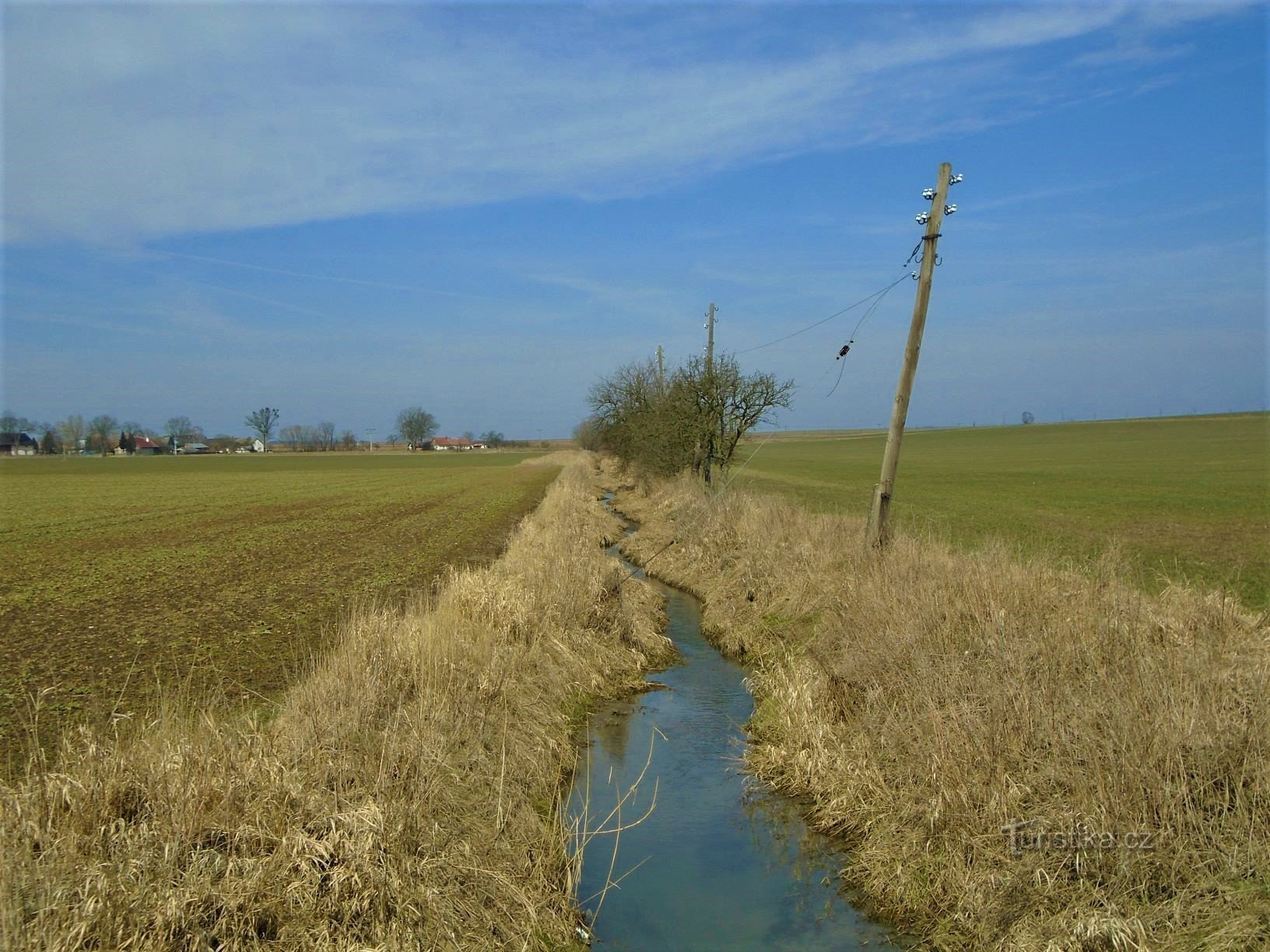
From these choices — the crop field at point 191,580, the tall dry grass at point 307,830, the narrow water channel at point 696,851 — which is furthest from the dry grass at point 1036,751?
the crop field at point 191,580

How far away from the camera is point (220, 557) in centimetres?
2273

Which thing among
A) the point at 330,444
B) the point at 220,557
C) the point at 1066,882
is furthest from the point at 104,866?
the point at 330,444

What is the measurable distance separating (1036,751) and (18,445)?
Result: 637ft

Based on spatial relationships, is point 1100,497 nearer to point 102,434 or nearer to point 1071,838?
point 1071,838

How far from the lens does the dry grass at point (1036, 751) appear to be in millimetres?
4945

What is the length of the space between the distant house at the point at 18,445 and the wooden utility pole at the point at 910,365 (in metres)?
181

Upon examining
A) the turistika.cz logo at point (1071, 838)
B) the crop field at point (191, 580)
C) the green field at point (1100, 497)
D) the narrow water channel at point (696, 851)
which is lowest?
the narrow water channel at point (696, 851)

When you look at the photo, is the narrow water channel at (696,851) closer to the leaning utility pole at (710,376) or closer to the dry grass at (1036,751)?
the dry grass at (1036,751)

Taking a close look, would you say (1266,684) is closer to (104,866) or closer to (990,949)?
(990,949)

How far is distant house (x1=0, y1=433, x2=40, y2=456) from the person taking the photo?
157 metres

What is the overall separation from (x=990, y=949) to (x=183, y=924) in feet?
14.7

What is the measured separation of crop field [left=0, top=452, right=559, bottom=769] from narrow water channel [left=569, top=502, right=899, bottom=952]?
131 inches

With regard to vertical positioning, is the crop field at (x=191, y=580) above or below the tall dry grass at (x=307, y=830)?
below

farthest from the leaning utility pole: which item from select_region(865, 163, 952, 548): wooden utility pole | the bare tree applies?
select_region(865, 163, 952, 548): wooden utility pole
